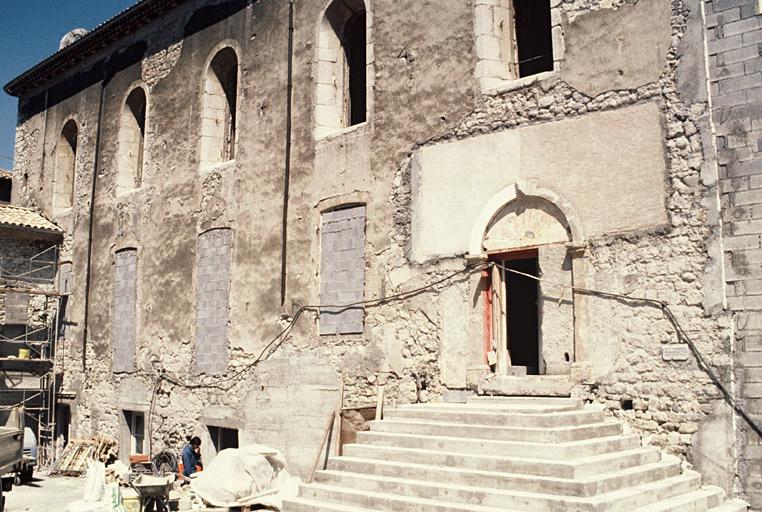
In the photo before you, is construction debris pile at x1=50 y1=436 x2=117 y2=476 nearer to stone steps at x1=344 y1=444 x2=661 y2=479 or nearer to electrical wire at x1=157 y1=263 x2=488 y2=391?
electrical wire at x1=157 y1=263 x2=488 y2=391

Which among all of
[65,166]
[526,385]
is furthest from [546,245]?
[65,166]

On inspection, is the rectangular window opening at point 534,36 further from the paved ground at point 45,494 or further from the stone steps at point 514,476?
the paved ground at point 45,494

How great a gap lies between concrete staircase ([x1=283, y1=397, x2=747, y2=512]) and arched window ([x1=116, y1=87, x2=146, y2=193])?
36.3 feet

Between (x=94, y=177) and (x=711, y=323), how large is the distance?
1509 centimetres

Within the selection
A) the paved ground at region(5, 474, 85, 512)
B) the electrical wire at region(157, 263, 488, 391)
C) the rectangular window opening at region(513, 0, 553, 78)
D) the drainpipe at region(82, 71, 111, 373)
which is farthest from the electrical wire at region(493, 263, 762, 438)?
the drainpipe at region(82, 71, 111, 373)

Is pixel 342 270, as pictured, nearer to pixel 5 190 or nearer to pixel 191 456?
pixel 191 456

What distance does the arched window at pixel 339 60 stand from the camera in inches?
547

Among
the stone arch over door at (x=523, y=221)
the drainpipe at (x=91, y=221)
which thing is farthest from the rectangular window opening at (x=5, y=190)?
the stone arch over door at (x=523, y=221)

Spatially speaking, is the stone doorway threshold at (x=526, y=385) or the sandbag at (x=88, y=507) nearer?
the stone doorway threshold at (x=526, y=385)

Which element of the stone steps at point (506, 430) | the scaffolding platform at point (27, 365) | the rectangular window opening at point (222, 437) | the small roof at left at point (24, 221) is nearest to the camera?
the stone steps at point (506, 430)

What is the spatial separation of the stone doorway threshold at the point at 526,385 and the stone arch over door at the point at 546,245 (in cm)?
17

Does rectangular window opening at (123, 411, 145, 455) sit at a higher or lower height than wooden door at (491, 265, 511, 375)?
lower

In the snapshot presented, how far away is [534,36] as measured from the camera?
13273mm

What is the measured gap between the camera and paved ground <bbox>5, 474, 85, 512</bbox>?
13.0 meters
